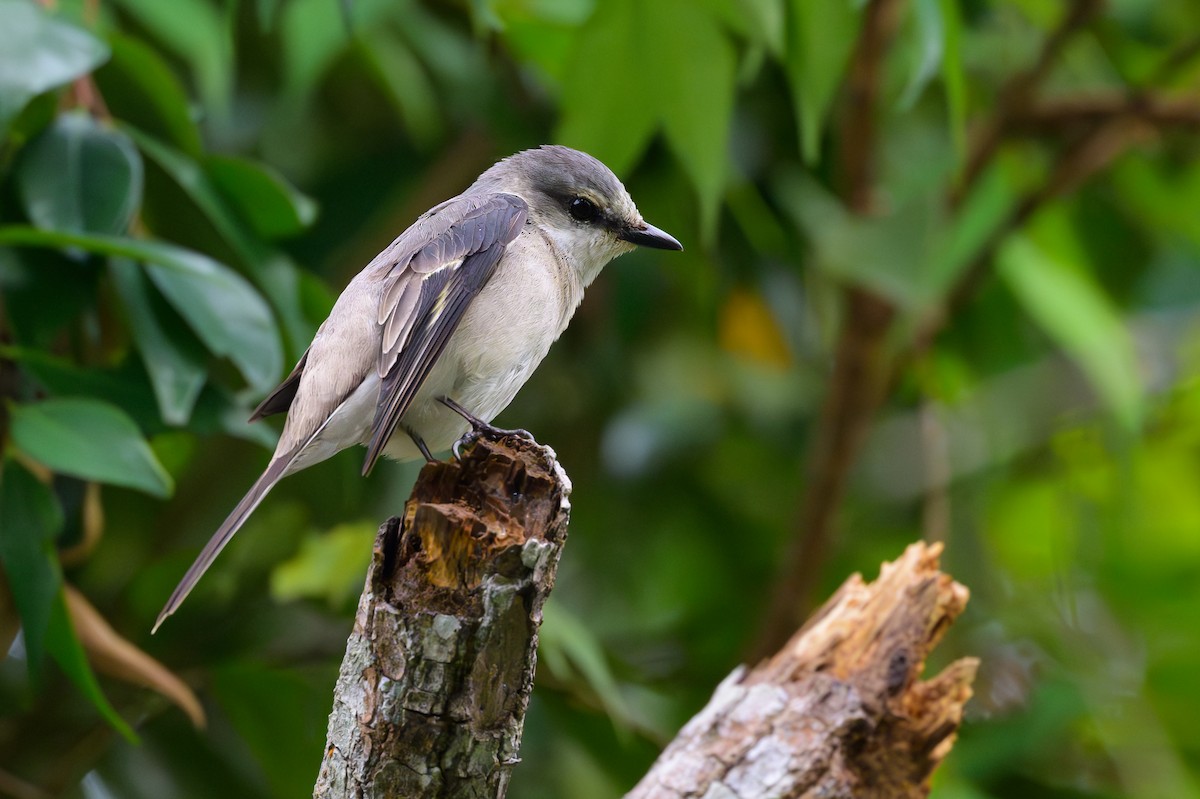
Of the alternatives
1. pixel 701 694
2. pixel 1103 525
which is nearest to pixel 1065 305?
pixel 1103 525

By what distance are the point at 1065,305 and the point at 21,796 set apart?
4.00 metres

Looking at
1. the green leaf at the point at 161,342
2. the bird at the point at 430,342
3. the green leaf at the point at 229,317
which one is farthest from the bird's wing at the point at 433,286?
the green leaf at the point at 161,342

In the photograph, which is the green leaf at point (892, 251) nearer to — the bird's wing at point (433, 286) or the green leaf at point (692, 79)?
the green leaf at point (692, 79)

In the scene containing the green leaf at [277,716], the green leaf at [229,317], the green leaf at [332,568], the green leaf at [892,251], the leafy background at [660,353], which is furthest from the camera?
the green leaf at [892,251]

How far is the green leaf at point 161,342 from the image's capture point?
142 inches

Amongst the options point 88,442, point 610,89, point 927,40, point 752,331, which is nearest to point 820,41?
point 927,40

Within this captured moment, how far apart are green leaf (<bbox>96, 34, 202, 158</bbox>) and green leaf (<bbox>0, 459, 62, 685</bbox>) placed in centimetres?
117

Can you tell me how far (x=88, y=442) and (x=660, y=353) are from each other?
10.3 feet

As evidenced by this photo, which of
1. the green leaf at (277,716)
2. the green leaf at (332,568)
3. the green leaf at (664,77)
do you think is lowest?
the green leaf at (277,716)

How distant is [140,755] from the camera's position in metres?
5.08

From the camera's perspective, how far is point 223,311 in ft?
11.8

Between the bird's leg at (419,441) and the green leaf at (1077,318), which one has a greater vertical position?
the green leaf at (1077,318)

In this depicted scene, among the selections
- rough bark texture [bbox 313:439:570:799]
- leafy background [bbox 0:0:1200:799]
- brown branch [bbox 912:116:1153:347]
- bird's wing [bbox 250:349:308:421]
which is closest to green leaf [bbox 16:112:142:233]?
leafy background [bbox 0:0:1200:799]

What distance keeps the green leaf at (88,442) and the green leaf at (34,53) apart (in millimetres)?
753
